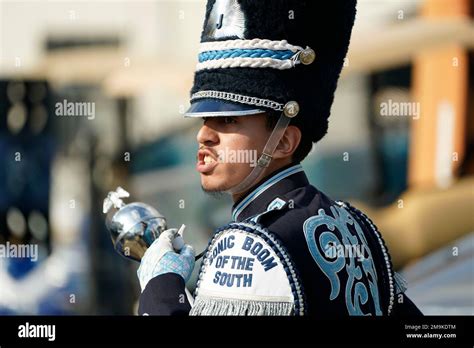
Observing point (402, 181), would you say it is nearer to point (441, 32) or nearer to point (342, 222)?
point (441, 32)

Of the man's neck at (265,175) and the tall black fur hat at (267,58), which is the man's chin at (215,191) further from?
the tall black fur hat at (267,58)

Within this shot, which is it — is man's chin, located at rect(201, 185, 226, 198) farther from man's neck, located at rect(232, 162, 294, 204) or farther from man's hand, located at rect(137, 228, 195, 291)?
man's hand, located at rect(137, 228, 195, 291)

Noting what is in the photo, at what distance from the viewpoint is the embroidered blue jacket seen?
2.72 metres

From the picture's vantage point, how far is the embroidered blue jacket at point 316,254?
2.72 m

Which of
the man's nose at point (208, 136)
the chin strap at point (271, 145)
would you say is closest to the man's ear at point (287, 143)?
the chin strap at point (271, 145)

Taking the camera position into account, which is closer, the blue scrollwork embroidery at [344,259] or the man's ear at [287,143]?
the blue scrollwork embroidery at [344,259]

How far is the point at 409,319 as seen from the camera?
3256 mm

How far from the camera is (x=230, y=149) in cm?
289

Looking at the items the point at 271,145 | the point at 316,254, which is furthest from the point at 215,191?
the point at 316,254

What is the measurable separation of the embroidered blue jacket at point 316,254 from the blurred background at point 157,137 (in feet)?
10.7

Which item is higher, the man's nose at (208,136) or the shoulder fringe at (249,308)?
the man's nose at (208,136)

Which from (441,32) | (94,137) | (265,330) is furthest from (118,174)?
(265,330)

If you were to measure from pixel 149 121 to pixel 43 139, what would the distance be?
0.69m

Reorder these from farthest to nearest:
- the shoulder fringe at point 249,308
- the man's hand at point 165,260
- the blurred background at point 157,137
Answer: the blurred background at point 157,137 < the man's hand at point 165,260 < the shoulder fringe at point 249,308
